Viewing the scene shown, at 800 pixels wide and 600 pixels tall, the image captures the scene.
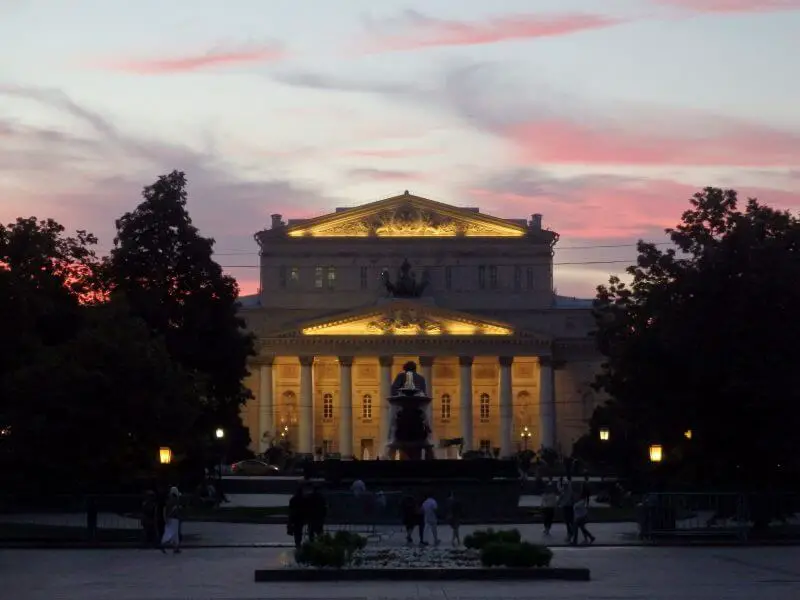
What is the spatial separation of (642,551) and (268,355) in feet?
288

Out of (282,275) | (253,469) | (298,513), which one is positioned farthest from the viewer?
(282,275)

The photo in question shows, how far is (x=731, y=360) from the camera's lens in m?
45.9

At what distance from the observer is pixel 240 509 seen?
6038cm

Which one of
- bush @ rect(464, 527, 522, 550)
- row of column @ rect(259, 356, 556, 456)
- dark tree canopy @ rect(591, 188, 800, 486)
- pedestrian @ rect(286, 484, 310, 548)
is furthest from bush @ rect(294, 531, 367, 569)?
row of column @ rect(259, 356, 556, 456)

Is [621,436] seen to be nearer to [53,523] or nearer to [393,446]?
[393,446]

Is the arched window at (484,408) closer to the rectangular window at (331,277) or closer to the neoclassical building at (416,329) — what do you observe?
the neoclassical building at (416,329)

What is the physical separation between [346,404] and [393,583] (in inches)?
3813

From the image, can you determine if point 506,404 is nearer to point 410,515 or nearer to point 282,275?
point 282,275

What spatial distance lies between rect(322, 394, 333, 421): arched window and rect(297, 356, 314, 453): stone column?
322 cm

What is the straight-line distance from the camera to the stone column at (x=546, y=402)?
12656 centimetres

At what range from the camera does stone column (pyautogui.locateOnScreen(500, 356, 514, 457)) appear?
12619 centimetres

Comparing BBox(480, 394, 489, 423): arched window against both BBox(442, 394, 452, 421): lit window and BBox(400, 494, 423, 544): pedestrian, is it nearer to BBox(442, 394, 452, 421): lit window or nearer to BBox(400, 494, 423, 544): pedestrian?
BBox(442, 394, 452, 421): lit window

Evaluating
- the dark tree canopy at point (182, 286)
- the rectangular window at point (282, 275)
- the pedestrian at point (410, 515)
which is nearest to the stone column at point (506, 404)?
the rectangular window at point (282, 275)

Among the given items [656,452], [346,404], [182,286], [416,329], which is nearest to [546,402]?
[416,329]
